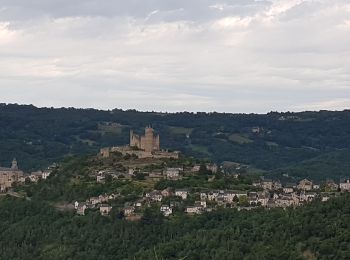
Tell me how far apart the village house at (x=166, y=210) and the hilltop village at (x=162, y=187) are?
0.08 m

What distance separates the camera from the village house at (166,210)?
8438cm

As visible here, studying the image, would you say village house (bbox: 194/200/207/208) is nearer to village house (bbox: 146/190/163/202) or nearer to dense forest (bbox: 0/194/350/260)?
village house (bbox: 146/190/163/202)

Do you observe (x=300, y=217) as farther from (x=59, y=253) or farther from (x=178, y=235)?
(x=59, y=253)

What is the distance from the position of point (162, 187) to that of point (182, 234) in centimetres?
1481

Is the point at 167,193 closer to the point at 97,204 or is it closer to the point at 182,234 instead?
the point at 97,204

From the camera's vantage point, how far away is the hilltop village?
86.8m

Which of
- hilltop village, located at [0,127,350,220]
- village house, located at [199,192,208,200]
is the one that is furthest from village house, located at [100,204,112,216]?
village house, located at [199,192,208,200]

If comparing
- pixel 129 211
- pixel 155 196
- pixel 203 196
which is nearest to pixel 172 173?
pixel 203 196

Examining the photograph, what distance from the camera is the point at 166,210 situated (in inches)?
3342

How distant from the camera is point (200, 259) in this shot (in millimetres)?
67688

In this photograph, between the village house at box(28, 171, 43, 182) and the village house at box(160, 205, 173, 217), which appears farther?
the village house at box(28, 171, 43, 182)

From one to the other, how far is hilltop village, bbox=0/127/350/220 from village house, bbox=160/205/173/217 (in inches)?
3.3

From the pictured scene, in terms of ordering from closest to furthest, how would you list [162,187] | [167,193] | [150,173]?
[167,193] < [162,187] < [150,173]

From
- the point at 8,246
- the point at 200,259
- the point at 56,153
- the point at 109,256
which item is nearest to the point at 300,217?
the point at 200,259
